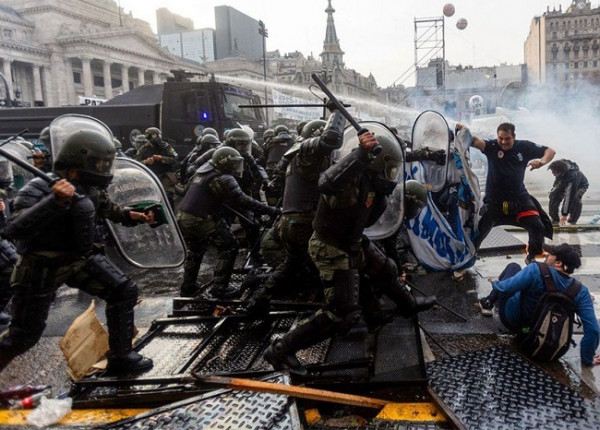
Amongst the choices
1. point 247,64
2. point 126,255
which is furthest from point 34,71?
point 126,255

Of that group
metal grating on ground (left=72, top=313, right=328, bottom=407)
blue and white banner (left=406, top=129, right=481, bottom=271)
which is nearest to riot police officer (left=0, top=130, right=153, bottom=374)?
metal grating on ground (left=72, top=313, right=328, bottom=407)

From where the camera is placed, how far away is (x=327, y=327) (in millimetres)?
3439

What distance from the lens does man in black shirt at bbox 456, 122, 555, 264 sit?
5.52 m

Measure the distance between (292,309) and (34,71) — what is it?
65.0m

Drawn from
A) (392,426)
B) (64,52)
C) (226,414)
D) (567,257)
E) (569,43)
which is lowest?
(392,426)

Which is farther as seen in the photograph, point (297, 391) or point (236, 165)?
point (236, 165)

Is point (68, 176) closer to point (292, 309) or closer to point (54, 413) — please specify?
point (54, 413)

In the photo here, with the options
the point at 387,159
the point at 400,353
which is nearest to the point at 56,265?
the point at 387,159

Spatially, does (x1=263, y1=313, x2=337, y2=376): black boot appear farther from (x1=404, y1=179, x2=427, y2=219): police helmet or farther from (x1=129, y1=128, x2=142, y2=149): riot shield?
(x1=129, y1=128, x2=142, y2=149): riot shield

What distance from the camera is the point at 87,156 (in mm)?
3510

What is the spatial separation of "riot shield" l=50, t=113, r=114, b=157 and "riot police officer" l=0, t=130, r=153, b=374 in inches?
14.2

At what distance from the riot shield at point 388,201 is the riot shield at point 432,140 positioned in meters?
1.27

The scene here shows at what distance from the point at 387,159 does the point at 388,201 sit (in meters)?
1.17

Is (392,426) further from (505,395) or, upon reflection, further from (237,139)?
(237,139)
